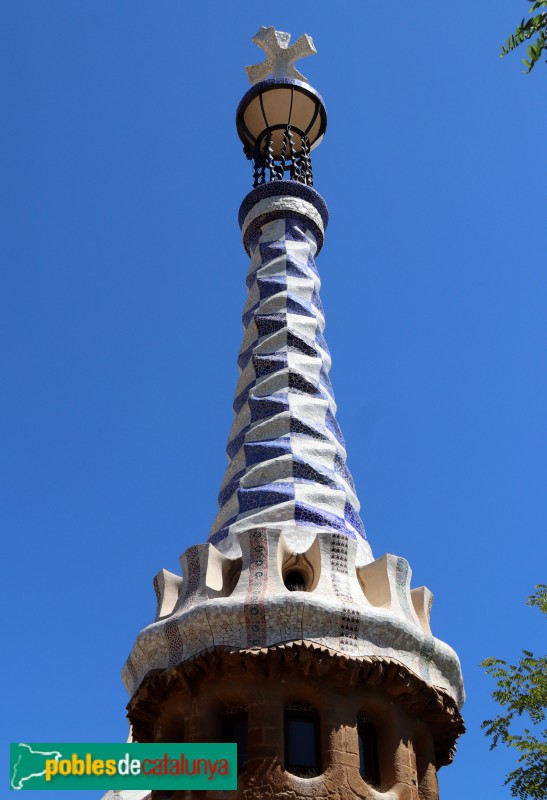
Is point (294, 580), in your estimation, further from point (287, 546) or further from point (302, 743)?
point (302, 743)

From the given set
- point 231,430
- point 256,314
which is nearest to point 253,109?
point 256,314

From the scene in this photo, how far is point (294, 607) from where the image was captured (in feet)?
21.2

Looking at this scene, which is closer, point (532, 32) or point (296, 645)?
point (532, 32)

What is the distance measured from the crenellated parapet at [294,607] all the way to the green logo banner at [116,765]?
0.61m

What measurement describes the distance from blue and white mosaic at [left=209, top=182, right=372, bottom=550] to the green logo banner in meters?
1.84

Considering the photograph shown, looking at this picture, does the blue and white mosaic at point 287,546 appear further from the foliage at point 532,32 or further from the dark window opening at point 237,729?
the foliage at point 532,32

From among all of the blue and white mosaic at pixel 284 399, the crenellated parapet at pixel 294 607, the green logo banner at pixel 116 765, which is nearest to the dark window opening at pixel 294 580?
the crenellated parapet at pixel 294 607

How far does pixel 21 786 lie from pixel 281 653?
188 centimetres

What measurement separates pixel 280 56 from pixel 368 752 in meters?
8.97

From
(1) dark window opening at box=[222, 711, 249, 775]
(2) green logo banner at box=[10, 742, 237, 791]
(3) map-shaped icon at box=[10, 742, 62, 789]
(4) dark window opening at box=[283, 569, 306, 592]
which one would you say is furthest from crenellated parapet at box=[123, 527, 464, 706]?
(3) map-shaped icon at box=[10, 742, 62, 789]

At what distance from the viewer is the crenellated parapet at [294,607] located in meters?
6.48

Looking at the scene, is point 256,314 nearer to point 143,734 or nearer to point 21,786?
point 143,734

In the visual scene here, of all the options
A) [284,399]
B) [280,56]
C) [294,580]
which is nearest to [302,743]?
[294,580]

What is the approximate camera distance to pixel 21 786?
249 inches
